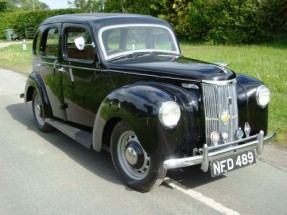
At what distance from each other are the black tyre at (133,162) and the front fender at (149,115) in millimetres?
156

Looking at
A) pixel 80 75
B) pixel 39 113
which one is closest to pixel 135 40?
pixel 80 75

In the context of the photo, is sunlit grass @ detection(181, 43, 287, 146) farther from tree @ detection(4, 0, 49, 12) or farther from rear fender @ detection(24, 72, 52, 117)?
tree @ detection(4, 0, 49, 12)

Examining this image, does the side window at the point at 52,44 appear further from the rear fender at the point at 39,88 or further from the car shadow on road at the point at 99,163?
the car shadow on road at the point at 99,163

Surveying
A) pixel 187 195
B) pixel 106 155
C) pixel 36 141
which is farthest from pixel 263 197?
pixel 36 141

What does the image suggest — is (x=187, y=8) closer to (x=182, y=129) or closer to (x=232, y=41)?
(x=232, y=41)

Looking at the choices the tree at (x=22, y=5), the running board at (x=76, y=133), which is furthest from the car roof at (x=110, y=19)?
the tree at (x=22, y=5)

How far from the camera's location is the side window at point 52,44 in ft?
18.9

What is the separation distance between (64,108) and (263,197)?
3.10 metres

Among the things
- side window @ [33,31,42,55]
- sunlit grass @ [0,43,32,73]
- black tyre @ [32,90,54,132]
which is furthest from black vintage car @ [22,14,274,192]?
sunlit grass @ [0,43,32,73]

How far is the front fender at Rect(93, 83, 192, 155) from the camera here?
3.78 m

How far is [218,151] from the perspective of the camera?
12.7ft

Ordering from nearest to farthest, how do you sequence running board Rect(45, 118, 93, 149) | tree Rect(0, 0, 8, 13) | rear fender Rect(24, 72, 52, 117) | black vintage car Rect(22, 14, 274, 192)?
1. black vintage car Rect(22, 14, 274, 192)
2. running board Rect(45, 118, 93, 149)
3. rear fender Rect(24, 72, 52, 117)
4. tree Rect(0, 0, 8, 13)

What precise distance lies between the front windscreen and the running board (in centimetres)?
106

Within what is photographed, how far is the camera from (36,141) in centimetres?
595
